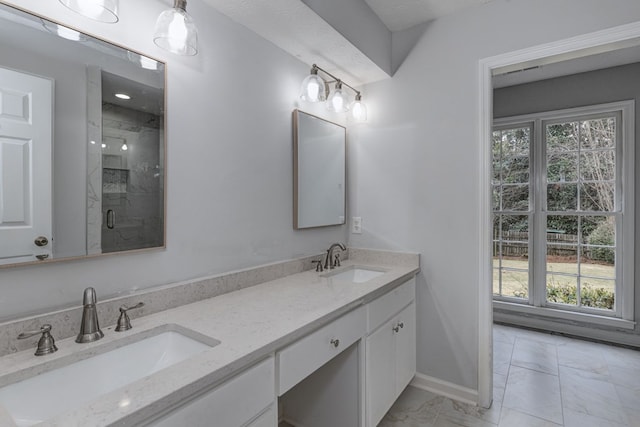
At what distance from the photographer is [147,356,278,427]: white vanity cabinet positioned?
0.78 meters

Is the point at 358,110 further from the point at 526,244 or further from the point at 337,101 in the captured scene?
the point at 526,244

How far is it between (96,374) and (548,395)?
2.54 m

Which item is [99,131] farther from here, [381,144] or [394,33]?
[394,33]

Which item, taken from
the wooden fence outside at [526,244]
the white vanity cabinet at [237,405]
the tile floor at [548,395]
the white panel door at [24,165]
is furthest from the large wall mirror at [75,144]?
the wooden fence outside at [526,244]

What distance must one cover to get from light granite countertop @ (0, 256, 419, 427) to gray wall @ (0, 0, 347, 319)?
17 cm

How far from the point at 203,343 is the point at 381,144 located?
1812mm

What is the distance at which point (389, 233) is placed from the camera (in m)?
2.34

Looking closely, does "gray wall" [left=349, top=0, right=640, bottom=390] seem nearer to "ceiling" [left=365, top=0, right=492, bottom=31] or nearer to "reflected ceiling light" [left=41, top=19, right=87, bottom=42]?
"ceiling" [left=365, top=0, right=492, bottom=31]

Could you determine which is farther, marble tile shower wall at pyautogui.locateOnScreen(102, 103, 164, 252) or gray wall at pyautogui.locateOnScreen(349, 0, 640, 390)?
gray wall at pyautogui.locateOnScreen(349, 0, 640, 390)

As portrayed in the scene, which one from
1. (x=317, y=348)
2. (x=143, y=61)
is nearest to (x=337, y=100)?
(x=143, y=61)

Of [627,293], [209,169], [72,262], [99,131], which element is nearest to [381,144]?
[209,169]

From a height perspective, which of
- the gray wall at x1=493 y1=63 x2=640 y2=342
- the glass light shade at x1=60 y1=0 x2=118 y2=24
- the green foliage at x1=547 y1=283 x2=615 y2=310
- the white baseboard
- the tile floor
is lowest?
the tile floor

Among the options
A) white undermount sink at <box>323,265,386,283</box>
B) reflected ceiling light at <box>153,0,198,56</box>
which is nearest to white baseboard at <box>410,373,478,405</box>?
white undermount sink at <box>323,265,386,283</box>

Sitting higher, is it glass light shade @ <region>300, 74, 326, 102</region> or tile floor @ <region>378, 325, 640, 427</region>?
glass light shade @ <region>300, 74, 326, 102</region>
